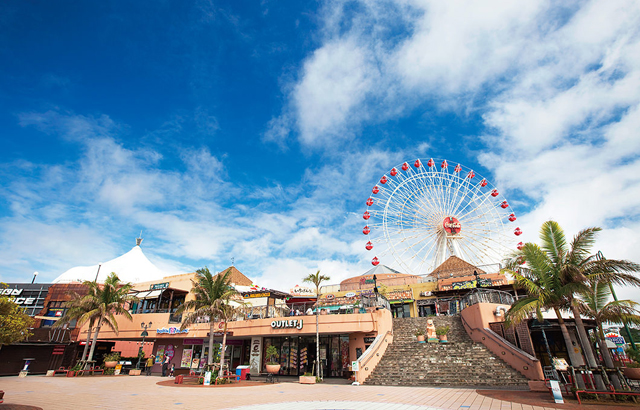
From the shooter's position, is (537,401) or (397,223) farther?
(397,223)

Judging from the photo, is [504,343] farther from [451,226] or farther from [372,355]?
[451,226]

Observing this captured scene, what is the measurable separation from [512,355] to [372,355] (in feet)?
25.2

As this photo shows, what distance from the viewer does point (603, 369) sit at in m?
11.8

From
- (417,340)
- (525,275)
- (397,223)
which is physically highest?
(397,223)

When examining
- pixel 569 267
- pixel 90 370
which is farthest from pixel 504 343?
pixel 90 370

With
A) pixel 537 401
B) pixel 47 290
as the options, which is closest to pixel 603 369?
pixel 537 401

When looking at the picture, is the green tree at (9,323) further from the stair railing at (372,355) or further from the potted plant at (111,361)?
the stair railing at (372,355)

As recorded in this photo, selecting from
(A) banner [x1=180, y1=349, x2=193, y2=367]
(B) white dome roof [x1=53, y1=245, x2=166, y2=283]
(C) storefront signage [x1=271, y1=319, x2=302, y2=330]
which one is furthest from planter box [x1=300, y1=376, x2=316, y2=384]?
(B) white dome roof [x1=53, y1=245, x2=166, y2=283]

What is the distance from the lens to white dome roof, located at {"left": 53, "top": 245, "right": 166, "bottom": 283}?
67562 millimetres

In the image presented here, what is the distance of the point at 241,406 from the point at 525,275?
12798 mm

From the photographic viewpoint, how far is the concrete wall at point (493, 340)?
15.8 m

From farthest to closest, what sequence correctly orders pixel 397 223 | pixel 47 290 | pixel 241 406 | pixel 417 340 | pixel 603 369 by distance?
pixel 47 290 → pixel 397 223 → pixel 417 340 → pixel 603 369 → pixel 241 406

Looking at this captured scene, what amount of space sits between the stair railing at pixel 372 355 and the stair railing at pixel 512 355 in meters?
5.77

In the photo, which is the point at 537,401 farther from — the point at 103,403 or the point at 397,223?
the point at 397,223
